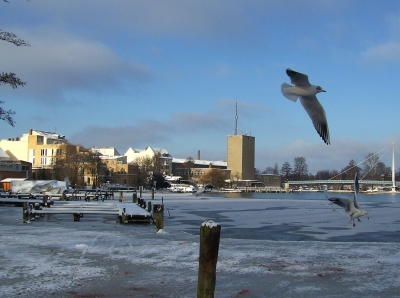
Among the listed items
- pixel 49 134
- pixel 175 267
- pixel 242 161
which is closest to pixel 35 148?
pixel 49 134

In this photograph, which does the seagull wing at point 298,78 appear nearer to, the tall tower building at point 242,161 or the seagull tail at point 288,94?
the seagull tail at point 288,94

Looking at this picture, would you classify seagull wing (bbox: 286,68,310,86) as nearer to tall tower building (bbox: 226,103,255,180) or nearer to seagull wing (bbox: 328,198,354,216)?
seagull wing (bbox: 328,198,354,216)

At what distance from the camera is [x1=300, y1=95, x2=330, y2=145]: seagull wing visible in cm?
647

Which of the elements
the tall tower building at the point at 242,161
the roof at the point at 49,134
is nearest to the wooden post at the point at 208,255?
the tall tower building at the point at 242,161

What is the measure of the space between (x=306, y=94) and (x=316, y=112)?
485mm

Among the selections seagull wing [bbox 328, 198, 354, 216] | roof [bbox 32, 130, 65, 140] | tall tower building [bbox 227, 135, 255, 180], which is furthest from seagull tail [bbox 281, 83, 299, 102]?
roof [bbox 32, 130, 65, 140]

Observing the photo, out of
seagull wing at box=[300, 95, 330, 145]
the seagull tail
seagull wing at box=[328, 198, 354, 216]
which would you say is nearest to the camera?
the seagull tail

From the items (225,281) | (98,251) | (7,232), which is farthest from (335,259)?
(7,232)

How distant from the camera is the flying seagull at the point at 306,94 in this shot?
6402 millimetres

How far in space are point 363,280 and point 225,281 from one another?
2704 mm

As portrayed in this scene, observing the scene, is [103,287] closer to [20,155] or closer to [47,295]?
[47,295]

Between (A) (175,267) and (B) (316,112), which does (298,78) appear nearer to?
(B) (316,112)

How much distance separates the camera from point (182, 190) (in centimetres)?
11512

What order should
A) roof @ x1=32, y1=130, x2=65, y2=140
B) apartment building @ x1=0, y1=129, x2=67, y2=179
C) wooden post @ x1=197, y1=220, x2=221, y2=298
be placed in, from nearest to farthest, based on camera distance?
wooden post @ x1=197, y1=220, x2=221, y2=298
apartment building @ x1=0, y1=129, x2=67, y2=179
roof @ x1=32, y1=130, x2=65, y2=140
